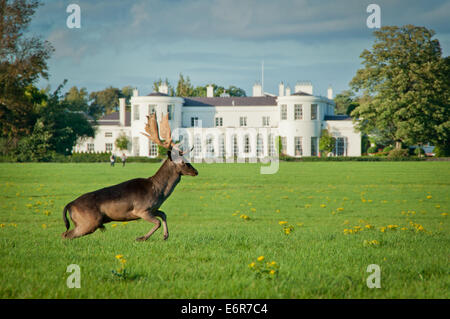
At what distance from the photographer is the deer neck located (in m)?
7.13

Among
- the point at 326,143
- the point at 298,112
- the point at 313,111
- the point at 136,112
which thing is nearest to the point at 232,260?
the point at 326,143

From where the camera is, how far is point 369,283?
5441 millimetres

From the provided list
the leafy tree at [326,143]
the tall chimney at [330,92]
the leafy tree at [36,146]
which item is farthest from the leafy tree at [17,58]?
the tall chimney at [330,92]

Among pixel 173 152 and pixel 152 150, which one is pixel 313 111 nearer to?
pixel 152 150

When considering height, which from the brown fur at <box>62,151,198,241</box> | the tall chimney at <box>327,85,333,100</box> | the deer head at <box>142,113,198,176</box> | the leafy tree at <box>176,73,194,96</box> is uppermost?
the leafy tree at <box>176,73,194,96</box>

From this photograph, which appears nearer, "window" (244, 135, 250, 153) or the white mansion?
the white mansion

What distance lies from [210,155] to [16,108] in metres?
29.9

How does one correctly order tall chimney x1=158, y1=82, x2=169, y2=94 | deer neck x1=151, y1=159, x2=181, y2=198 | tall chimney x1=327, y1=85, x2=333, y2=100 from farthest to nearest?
tall chimney x1=327, y1=85, x2=333, y2=100 < tall chimney x1=158, y1=82, x2=169, y2=94 < deer neck x1=151, y1=159, x2=181, y2=198

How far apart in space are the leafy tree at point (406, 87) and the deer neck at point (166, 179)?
182 ft

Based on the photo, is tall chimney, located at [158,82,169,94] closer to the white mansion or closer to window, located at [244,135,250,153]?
the white mansion

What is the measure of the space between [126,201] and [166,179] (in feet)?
2.39

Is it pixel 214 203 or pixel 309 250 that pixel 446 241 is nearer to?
pixel 309 250

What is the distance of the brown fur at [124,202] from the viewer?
259 inches

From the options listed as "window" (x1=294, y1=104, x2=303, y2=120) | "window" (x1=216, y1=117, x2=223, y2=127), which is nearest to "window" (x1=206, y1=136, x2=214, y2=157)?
"window" (x1=216, y1=117, x2=223, y2=127)
